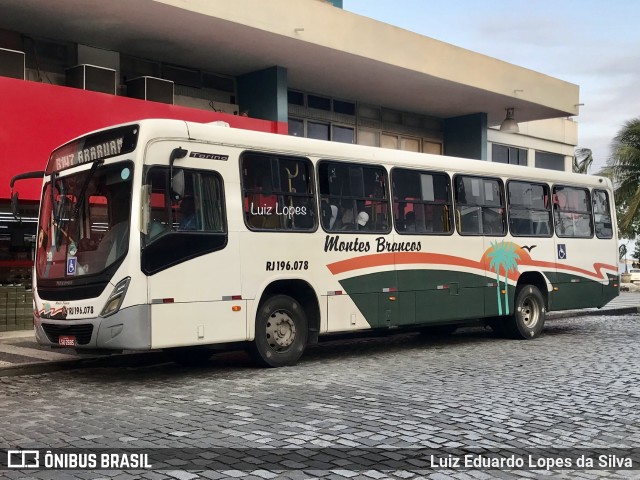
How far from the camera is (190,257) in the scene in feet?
30.0

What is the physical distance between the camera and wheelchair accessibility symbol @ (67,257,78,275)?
9148 millimetres

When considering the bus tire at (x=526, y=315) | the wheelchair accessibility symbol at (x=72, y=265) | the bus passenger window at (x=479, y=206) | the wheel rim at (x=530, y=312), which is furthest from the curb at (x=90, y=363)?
the wheel rim at (x=530, y=312)

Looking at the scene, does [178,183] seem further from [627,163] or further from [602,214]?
[627,163]

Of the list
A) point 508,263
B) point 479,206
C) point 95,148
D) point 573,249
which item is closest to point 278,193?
point 95,148

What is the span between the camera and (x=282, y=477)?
196 inches

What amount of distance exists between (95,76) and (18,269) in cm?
431

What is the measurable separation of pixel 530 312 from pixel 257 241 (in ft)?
21.8

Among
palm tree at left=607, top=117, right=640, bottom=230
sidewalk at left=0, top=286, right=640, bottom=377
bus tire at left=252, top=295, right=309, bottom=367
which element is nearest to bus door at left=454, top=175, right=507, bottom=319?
bus tire at left=252, top=295, right=309, bottom=367

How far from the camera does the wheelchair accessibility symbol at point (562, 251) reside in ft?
48.1

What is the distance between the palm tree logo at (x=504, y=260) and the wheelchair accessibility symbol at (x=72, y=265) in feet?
23.6

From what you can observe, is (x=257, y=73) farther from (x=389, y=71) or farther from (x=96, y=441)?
(x=96, y=441)

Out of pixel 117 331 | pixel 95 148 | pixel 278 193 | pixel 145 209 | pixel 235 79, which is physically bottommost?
pixel 117 331

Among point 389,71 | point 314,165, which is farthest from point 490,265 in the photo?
point 389,71

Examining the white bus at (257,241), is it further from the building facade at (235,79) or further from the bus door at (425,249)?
the building facade at (235,79)
